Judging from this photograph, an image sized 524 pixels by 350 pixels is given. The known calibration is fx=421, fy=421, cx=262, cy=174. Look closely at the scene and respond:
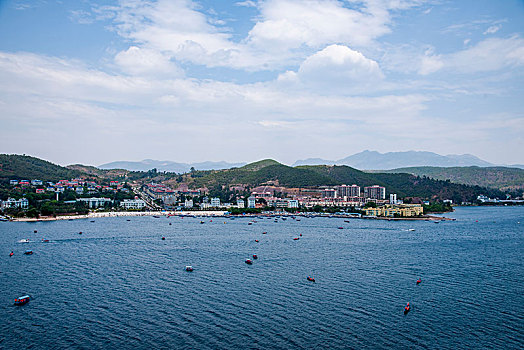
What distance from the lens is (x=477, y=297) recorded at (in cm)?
1647

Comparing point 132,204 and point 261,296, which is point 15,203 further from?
point 261,296

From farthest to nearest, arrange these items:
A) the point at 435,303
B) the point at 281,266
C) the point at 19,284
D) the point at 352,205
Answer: the point at 352,205 < the point at 281,266 < the point at 19,284 < the point at 435,303

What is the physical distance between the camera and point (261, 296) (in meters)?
→ 16.5

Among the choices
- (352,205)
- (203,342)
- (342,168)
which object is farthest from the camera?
(342,168)

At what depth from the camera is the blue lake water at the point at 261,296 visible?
12477 millimetres

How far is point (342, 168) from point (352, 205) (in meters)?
42.1

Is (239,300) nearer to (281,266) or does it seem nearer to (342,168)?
(281,266)

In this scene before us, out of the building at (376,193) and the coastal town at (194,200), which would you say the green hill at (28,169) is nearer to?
the coastal town at (194,200)

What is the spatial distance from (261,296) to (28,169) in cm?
7937

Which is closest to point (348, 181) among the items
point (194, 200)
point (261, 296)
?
point (194, 200)

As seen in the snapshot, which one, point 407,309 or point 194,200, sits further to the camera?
point 194,200

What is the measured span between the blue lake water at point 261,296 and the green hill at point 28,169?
1966 inches

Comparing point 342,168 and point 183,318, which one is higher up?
point 342,168

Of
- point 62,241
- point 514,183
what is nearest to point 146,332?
point 62,241
